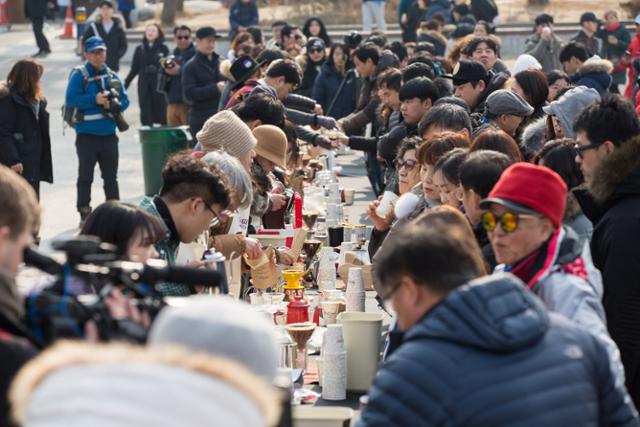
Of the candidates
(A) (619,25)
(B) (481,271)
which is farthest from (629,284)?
(A) (619,25)

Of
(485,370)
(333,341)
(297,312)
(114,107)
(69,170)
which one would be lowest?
(69,170)

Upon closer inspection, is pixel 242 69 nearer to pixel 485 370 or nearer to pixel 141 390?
pixel 485 370

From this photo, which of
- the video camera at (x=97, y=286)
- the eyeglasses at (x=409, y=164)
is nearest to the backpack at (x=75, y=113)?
the eyeglasses at (x=409, y=164)

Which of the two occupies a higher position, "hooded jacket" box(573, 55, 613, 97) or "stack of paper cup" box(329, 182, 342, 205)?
"hooded jacket" box(573, 55, 613, 97)

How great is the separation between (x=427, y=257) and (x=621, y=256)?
7.55 feet

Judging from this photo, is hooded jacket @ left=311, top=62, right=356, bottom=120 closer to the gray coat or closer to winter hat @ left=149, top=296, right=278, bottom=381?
the gray coat

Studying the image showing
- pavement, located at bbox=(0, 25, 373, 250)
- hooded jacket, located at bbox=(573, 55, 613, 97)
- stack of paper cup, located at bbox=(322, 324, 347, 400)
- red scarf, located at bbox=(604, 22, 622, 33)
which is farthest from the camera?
red scarf, located at bbox=(604, 22, 622, 33)

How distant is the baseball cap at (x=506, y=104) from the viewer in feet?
28.2

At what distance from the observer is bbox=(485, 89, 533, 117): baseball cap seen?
8.59 metres

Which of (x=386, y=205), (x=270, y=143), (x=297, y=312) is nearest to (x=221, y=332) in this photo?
(x=297, y=312)

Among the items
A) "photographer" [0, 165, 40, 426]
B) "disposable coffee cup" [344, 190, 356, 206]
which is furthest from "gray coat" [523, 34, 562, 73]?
"photographer" [0, 165, 40, 426]

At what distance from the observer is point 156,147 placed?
1552 centimetres

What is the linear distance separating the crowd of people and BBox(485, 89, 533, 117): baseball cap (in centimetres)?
1

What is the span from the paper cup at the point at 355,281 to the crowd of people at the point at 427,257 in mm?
151
